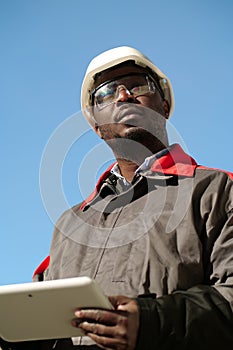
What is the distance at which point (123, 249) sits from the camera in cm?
379

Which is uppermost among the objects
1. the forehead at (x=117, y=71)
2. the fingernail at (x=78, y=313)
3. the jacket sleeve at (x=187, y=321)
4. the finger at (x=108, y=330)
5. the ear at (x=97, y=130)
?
the forehead at (x=117, y=71)

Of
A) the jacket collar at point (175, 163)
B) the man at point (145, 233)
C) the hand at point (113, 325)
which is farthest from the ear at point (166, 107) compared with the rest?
the hand at point (113, 325)

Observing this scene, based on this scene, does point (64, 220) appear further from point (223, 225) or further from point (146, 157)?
point (223, 225)

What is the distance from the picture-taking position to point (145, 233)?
3809 mm

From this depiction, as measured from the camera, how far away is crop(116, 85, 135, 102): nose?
15.5 feet

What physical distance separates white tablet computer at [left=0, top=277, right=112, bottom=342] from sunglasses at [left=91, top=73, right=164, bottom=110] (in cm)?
225

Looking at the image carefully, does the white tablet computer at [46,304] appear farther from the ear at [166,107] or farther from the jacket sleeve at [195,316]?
the ear at [166,107]

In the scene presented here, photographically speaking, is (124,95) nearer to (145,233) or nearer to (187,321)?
(145,233)

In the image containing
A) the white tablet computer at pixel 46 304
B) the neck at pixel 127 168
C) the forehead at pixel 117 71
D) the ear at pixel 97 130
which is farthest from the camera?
the ear at pixel 97 130

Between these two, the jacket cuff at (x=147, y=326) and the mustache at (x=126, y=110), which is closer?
the jacket cuff at (x=147, y=326)

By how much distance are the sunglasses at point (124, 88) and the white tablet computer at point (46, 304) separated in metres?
2.25

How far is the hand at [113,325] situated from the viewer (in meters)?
2.73

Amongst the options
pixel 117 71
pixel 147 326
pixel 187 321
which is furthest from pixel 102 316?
pixel 117 71

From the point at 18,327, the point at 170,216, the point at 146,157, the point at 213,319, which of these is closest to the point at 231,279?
the point at 213,319
